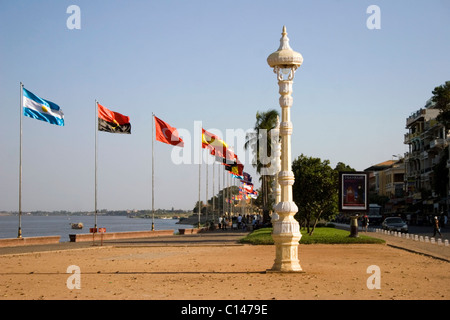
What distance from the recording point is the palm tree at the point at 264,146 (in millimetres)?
67000

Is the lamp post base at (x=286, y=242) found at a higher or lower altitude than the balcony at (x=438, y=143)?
lower

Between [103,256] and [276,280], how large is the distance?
463 inches

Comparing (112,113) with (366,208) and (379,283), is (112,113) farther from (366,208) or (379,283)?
(379,283)

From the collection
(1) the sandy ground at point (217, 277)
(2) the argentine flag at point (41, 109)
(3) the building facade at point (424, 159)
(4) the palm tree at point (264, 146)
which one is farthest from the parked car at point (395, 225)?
(2) the argentine flag at point (41, 109)

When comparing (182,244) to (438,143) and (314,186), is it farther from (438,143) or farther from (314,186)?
(438,143)

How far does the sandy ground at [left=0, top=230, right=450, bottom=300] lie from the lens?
13750 mm

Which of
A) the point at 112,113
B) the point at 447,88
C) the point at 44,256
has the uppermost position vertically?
the point at 447,88

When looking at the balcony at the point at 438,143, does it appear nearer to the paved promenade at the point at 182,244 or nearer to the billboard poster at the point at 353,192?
the paved promenade at the point at 182,244

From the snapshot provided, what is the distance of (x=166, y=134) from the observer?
43000 millimetres

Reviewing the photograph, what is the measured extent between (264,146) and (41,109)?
36991 millimetres

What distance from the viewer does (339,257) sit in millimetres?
25000

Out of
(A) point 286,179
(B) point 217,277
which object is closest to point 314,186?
(A) point 286,179

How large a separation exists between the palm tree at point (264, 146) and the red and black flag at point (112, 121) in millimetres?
28213
